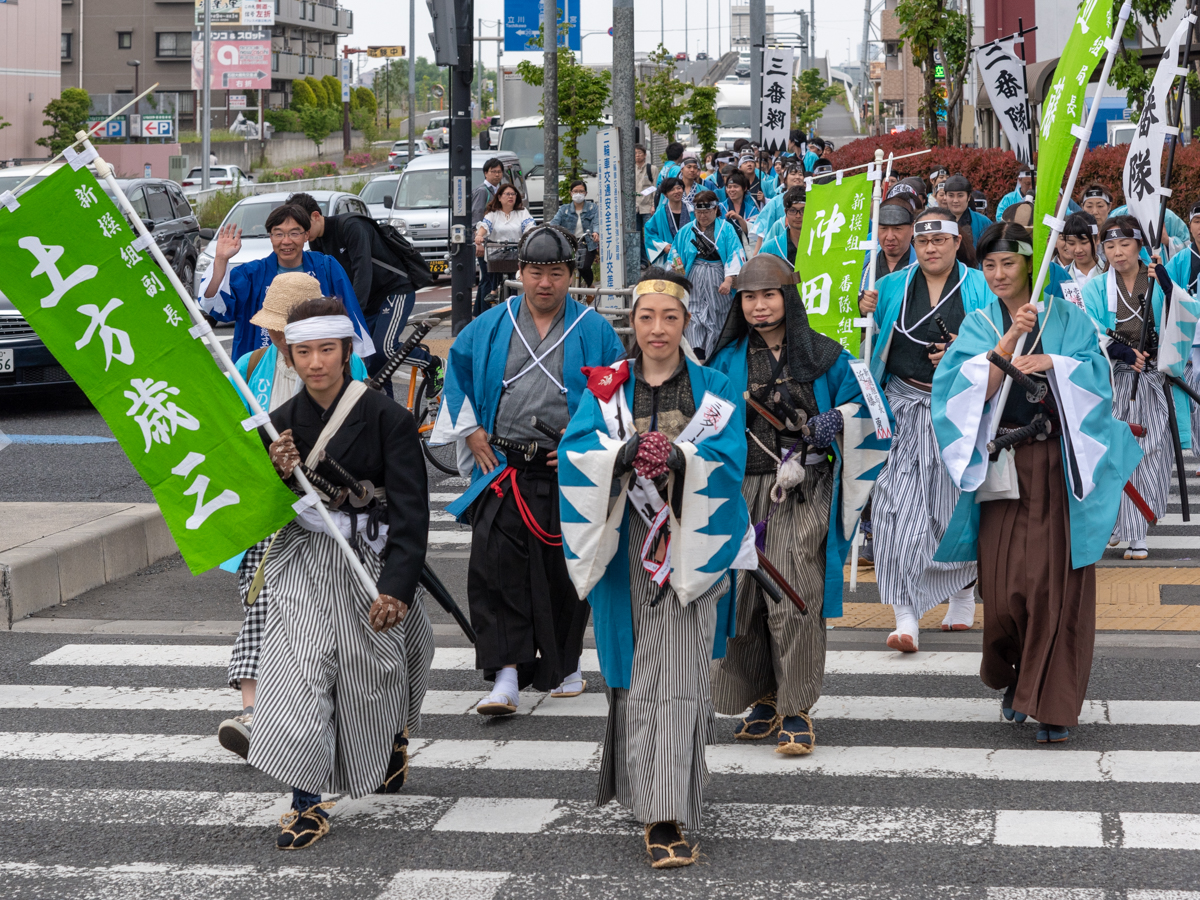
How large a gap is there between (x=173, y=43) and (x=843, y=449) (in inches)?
2955

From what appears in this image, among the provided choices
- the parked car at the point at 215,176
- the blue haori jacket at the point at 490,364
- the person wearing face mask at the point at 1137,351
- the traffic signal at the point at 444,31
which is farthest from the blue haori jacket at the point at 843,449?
the parked car at the point at 215,176

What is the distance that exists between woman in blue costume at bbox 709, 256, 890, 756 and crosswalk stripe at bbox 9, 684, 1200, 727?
556 millimetres

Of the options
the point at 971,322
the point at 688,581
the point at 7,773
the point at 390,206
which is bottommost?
the point at 7,773

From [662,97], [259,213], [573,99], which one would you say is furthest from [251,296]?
[662,97]

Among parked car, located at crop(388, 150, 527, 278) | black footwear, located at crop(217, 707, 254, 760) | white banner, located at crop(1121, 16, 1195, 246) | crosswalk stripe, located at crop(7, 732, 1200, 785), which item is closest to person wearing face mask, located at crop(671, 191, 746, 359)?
white banner, located at crop(1121, 16, 1195, 246)

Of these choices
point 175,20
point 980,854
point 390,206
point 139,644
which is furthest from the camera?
point 175,20

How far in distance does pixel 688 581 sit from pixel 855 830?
0.93 meters

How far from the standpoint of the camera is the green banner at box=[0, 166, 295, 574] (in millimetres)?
4344

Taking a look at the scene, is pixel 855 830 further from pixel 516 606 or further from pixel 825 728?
pixel 516 606

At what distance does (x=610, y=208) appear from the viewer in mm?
10148

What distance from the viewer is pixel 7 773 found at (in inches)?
200

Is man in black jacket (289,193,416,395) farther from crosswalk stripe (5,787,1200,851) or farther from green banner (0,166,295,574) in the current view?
crosswalk stripe (5,787,1200,851)

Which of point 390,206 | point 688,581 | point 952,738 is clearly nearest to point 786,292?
point 688,581

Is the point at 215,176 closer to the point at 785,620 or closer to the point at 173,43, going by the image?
the point at 173,43
